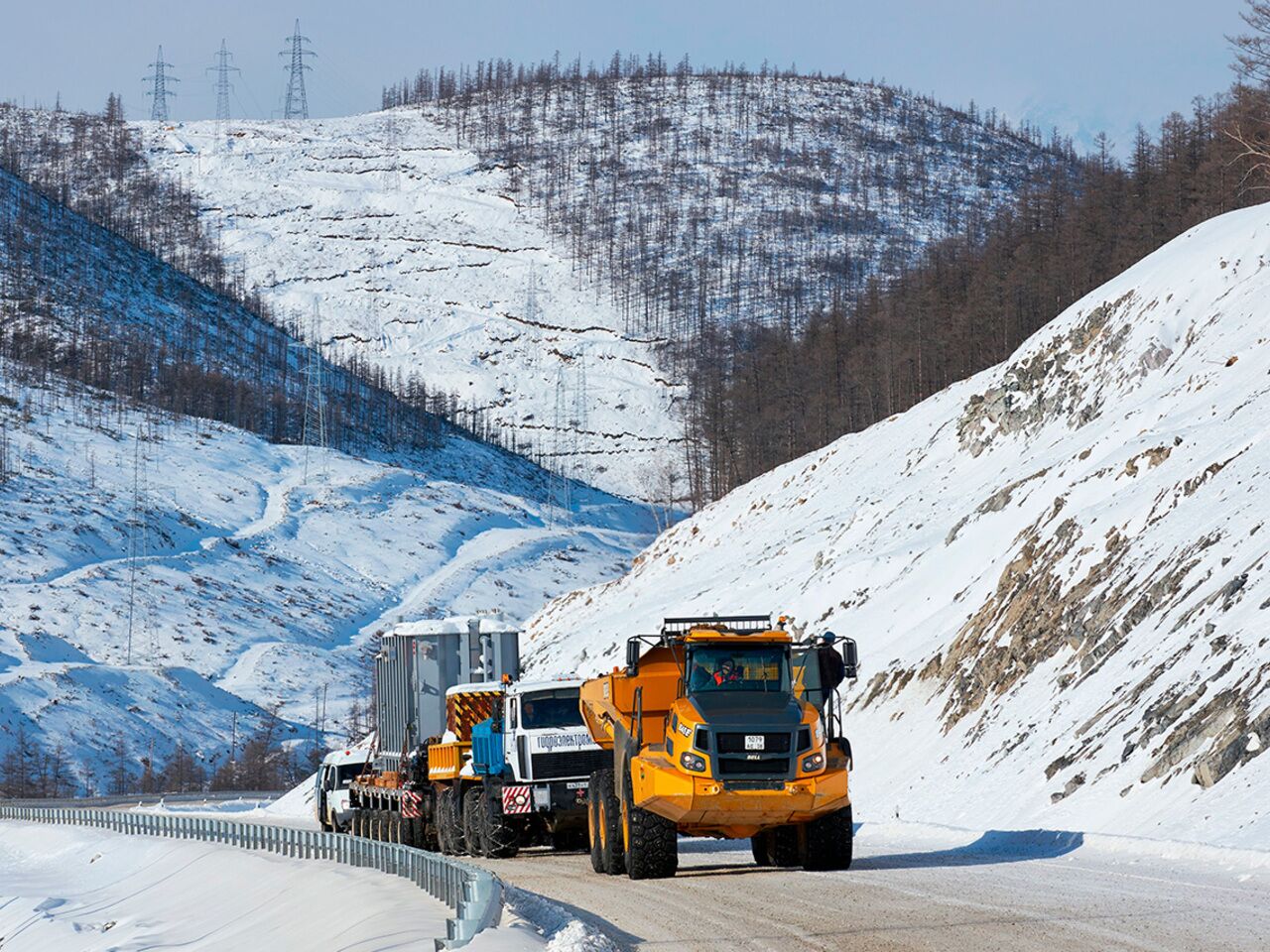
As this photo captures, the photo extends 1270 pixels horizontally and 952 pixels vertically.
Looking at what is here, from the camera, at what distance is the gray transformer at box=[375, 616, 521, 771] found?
3322 centimetres

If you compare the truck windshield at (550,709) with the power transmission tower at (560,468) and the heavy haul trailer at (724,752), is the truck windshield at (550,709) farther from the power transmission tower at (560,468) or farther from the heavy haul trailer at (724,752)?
the power transmission tower at (560,468)

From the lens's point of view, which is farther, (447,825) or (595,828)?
(447,825)

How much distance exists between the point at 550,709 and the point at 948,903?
12.3 m

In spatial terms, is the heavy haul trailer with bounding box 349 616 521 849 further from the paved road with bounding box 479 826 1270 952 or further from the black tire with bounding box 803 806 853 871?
the black tire with bounding box 803 806 853 871

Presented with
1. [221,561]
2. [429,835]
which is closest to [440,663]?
[429,835]

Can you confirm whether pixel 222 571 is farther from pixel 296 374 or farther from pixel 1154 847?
pixel 1154 847

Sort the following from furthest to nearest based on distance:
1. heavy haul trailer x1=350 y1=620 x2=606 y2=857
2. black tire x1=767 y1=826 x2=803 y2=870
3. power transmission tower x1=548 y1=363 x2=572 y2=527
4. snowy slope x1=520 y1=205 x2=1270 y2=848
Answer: power transmission tower x1=548 y1=363 x2=572 y2=527
heavy haul trailer x1=350 y1=620 x2=606 y2=857
snowy slope x1=520 y1=205 x2=1270 y2=848
black tire x1=767 y1=826 x2=803 y2=870

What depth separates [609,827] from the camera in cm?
2006

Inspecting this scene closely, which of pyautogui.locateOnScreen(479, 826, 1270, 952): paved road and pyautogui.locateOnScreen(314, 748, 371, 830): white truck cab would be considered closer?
pyautogui.locateOnScreen(479, 826, 1270, 952): paved road

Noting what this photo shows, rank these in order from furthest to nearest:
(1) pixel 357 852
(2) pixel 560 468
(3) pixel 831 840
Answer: (2) pixel 560 468
(1) pixel 357 852
(3) pixel 831 840

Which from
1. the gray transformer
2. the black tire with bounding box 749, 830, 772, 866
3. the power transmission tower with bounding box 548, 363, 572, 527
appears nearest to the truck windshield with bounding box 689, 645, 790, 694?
the black tire with bounding box 749, 830, 772, 866

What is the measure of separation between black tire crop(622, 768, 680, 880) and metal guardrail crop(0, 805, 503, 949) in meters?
2.33

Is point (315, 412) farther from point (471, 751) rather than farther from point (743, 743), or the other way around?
point (743, 743)

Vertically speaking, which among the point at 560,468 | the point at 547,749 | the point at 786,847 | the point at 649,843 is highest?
the point at 560,468
